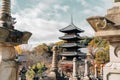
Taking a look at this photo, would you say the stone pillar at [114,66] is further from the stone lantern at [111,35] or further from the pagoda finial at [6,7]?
the pagoda finial at [6,7]

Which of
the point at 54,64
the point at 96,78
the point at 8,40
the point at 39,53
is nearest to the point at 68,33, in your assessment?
the point at 39,53

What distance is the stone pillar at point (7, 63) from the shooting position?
3.91 meters

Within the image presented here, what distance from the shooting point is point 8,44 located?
392 cm

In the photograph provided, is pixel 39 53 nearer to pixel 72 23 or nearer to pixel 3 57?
pixel 72 23

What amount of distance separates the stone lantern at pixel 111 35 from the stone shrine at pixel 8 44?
1.36m

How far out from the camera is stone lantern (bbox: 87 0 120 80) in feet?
11.1

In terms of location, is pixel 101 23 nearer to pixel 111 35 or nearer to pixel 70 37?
pixel 111 35

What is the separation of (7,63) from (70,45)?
46881 millimetres

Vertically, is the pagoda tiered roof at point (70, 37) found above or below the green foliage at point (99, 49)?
above

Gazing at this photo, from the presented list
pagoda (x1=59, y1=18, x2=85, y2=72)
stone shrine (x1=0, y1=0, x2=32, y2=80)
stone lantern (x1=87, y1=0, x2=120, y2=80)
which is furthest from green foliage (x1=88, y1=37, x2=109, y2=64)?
stone lantern (x1=87, y1=0, x2=120, y2=80)

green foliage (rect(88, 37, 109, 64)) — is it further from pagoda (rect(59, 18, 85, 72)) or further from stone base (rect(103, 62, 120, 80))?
stone base (rect(103, 62, 120, 80))

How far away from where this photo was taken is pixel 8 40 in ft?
12.8

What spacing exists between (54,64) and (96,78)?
27.5ft

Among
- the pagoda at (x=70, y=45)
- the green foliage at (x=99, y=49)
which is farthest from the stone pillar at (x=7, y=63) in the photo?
the green foliage at (x=99, y=49)
